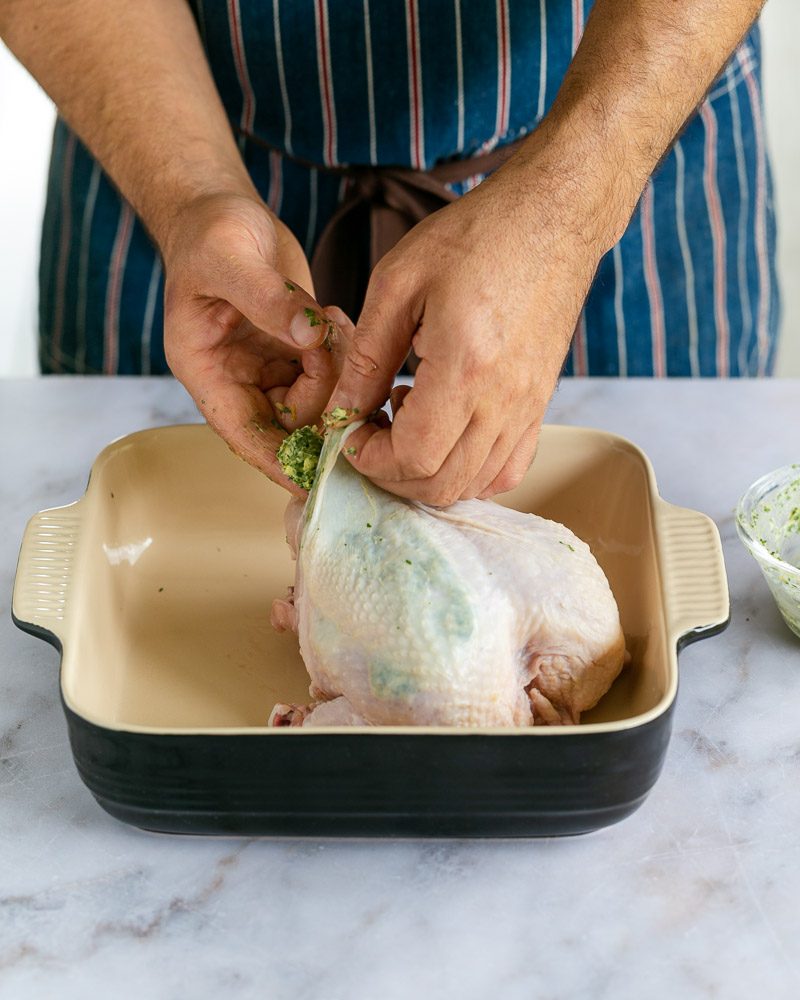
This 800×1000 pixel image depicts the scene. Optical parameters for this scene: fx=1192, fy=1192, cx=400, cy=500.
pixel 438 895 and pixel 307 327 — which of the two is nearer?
pixel 438 895

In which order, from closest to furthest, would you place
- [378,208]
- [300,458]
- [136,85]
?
[300,458]
[136,85]
[378,208]

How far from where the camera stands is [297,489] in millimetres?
1081

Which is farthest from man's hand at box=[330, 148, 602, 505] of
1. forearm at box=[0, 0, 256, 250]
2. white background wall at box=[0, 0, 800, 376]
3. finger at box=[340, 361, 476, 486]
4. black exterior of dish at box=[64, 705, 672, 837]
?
white background wall at box=[0, 0, 800, 376]

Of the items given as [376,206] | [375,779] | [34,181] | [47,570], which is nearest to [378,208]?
[376,206]

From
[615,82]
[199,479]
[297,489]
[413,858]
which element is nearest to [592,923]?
[413,858]

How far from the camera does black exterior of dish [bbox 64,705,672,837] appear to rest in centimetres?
80

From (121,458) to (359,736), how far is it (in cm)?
50

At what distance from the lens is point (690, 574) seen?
3.20 feet

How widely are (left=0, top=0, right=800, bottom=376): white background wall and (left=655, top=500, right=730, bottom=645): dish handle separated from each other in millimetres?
1973

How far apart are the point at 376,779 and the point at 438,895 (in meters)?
0.12

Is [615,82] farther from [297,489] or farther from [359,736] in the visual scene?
[359,736]

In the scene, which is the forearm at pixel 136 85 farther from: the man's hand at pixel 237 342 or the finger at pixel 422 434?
the finger at pixel 422 434

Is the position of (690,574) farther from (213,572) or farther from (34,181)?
(34,181)

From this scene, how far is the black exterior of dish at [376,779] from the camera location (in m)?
0.80
